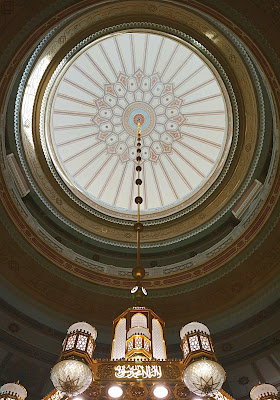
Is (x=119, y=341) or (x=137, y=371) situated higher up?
(x=119, y=341)

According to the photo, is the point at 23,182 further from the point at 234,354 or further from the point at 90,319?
the point at 234,354

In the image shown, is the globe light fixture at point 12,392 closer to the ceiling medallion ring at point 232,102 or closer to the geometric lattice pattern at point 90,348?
the geometric lattice pattern at point 90,348

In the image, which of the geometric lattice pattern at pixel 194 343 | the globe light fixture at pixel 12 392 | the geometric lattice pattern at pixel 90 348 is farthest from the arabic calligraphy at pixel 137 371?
the globe light fixture at pixel 12 392

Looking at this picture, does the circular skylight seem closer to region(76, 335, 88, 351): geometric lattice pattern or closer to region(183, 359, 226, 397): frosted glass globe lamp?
region(76, 335, 88, 351): geometric lattice pattern

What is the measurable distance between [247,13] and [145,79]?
18.7ft

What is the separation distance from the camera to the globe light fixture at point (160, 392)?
378 cm

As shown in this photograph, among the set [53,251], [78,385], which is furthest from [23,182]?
[78,385]

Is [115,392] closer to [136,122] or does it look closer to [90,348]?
[90,348]

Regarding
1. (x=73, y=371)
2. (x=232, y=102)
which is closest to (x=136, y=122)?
(x=232, y=102)

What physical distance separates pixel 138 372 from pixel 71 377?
0.69 m

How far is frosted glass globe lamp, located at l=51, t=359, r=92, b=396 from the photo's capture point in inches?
133

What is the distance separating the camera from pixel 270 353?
727cm

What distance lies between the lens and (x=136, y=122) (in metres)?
12.2

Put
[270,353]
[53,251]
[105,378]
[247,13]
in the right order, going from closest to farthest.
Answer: [105,378] → [247,13] → [270,353] → [53,251]
